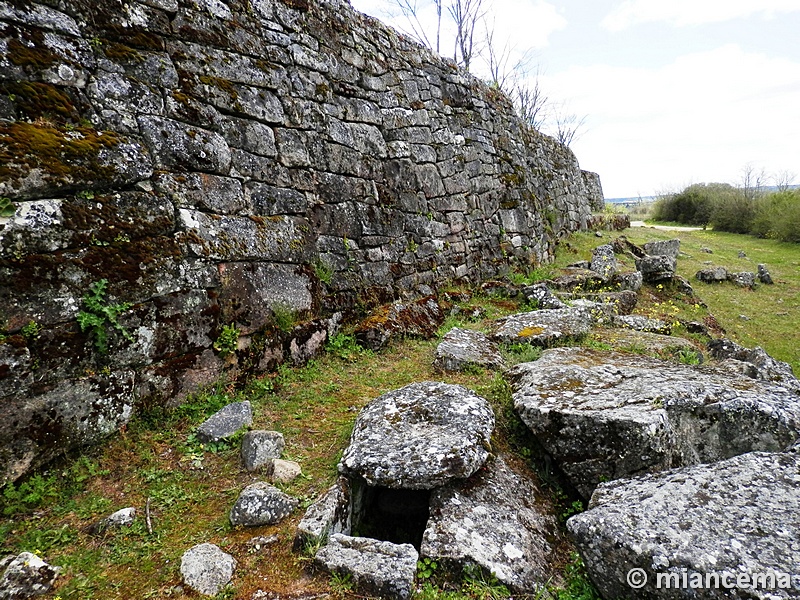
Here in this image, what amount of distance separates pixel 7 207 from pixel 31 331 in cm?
108

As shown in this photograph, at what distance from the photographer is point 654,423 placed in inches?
142

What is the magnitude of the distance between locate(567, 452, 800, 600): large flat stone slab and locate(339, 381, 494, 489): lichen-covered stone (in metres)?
1.00

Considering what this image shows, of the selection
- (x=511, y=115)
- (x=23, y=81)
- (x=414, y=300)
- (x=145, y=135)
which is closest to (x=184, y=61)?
(x=145, y=135)

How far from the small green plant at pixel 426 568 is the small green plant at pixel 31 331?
3.61m

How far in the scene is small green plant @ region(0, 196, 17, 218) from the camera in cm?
374

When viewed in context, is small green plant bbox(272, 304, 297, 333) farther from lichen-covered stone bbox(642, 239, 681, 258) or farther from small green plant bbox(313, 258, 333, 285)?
lichen-covered stone bbox(642, 239, 681, 258)

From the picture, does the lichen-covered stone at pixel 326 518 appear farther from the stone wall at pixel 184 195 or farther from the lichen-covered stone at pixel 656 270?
the lichen-covered stone at pixel 656 270

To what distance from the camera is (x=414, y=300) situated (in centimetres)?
815

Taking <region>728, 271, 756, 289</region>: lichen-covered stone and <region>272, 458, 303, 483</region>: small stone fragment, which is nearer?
<region>272, 458, 303, 483</region>: small stone fragment

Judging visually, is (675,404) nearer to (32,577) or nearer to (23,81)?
(32,577)

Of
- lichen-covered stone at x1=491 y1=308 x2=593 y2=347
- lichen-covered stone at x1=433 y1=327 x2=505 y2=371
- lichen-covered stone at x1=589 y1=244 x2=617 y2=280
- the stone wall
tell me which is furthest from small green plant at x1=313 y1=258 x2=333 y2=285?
lichen-covered stone at x1=589 y1=244 x2=617 y2=280

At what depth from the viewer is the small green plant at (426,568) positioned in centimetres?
299

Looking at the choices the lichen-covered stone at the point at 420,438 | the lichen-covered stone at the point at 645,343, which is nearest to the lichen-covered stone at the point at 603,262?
the lichen-covered stone at the point at 645,343

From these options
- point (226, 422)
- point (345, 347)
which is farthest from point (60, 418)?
point (345, 347)
